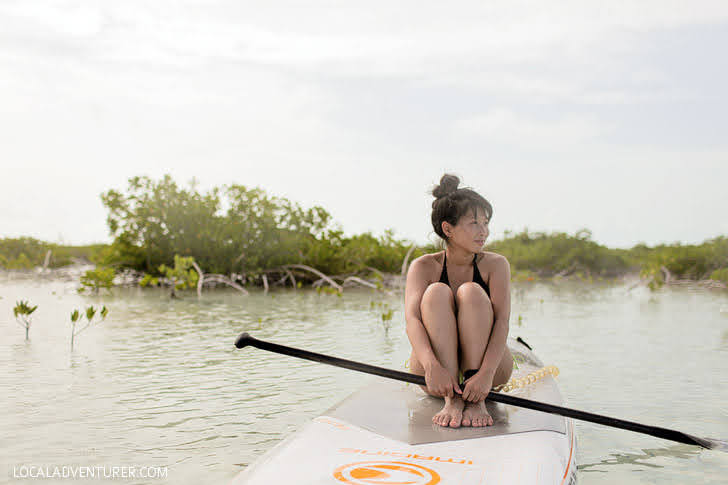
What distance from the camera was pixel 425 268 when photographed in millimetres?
3279

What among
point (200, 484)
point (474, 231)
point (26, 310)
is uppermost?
point (474, 231)

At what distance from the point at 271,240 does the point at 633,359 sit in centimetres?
1000

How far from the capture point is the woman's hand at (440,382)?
286 cm

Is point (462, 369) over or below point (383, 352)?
over

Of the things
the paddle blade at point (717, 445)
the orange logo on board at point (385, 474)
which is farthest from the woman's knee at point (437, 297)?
the paddle blade at point (717, 445)

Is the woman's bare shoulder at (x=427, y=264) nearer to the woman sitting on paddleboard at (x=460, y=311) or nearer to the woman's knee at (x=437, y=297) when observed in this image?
the woman sitting on paddleboard at (x=460, y=311)

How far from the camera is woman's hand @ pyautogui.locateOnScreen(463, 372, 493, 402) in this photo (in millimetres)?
2842

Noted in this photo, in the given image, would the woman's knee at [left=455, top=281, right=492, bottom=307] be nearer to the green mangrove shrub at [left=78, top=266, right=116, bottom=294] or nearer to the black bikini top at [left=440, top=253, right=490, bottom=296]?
the black bikini top at [left=440, top=253, right=490, bottom=296]

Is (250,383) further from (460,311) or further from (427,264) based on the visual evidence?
(460,311)

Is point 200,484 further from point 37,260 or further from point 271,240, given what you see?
point 37,260

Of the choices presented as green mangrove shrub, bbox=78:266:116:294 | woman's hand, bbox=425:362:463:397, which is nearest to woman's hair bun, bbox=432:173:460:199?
woman's hand, bbox=425:362:463:397

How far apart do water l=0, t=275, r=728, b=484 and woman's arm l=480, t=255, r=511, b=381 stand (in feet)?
2.22

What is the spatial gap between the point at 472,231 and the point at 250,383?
2480mm

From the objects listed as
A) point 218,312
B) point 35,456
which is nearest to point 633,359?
point 35,456
